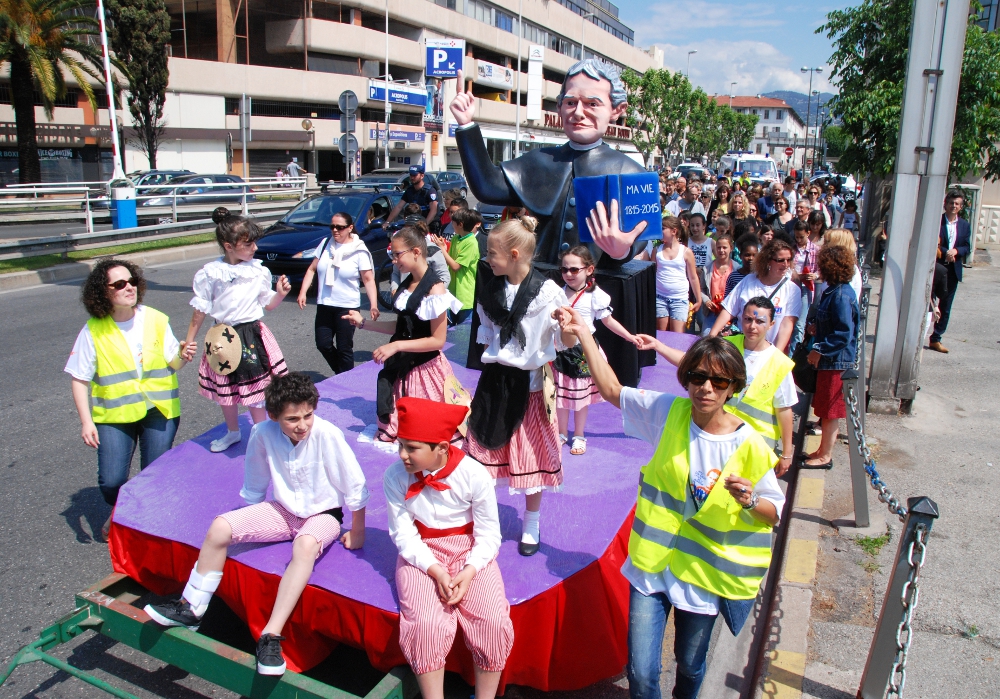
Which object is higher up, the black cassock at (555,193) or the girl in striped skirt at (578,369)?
the black cassock at (555,193)

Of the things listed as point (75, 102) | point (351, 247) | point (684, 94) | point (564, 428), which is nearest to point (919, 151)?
point (564, 428)

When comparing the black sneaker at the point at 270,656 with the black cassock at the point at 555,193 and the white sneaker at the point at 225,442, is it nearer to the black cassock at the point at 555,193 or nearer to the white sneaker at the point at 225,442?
the white sneaker at the point at 225,442

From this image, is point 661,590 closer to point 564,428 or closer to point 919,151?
point 564,428

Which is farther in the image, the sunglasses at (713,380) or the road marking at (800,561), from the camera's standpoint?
the road marking at (800,561)

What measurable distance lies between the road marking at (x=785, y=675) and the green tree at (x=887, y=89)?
1050 cm

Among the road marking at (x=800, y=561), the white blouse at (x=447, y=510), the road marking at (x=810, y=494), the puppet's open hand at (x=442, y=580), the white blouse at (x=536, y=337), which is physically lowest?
the road marking at (x=800, y=561)

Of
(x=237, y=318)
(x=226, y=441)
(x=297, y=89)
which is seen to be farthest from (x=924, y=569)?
(x=297, y=89)

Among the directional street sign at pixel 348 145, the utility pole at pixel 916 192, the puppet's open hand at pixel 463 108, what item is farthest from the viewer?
the directional street sign at pixel 348 145

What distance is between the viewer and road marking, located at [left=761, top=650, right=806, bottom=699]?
3268 mm

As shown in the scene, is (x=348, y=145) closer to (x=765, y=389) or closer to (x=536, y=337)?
(x=536, y=337)

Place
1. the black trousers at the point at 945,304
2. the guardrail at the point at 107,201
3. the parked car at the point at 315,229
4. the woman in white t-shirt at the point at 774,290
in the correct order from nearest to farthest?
the woman in white t-shirt at the point at 774,290
the black trousers at the point at 945,304
the parked car at the point at 315,229
the guardrail at the point at 107,201

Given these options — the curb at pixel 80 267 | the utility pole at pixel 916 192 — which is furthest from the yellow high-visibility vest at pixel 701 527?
the curb at pixel 80 267

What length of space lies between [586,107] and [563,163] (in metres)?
0.42

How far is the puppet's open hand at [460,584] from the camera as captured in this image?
2.90 meters
